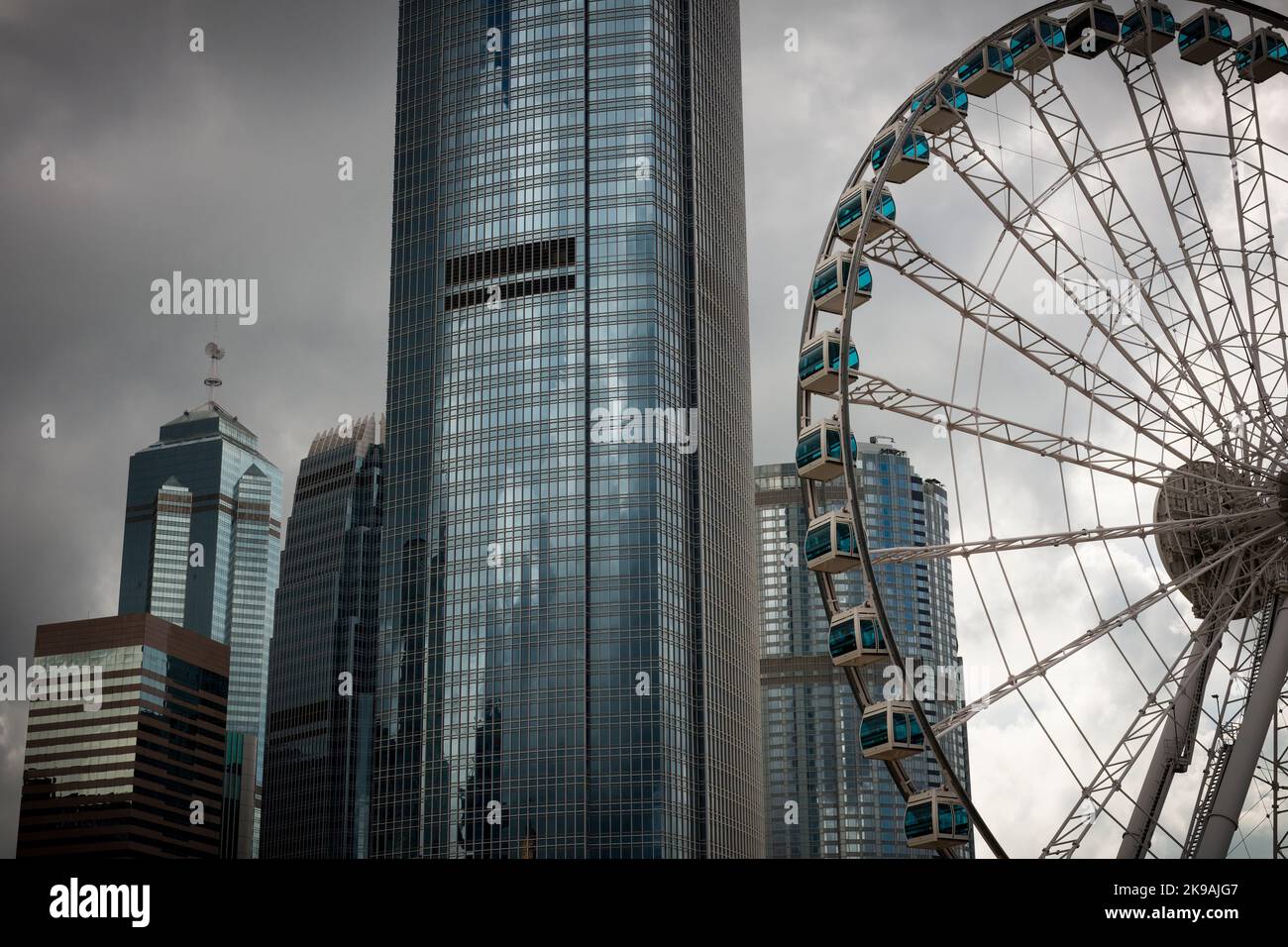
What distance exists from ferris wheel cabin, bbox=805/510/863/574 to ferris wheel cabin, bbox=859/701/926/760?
12.4ft

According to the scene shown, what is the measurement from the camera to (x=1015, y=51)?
48.0m

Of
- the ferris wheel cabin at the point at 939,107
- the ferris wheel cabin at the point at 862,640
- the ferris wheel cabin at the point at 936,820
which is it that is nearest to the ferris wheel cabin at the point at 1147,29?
the ferris wheel cabin at the point at 939,107

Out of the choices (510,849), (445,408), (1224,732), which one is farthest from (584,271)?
(1224,732)

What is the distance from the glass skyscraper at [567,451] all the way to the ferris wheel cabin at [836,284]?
99634 millimetres

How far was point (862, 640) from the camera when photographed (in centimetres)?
4266

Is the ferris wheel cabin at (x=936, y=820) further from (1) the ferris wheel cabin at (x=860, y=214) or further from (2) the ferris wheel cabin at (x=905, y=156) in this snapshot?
(2) the ferris wheel cabin at (x=905, y=156)

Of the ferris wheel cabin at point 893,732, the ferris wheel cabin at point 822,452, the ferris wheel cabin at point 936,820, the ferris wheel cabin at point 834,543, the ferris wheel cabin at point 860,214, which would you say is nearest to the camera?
the ferris wheel cabin at point 936,820

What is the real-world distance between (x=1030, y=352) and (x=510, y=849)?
104191 millimetres

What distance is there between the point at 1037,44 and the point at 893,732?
20259 mm

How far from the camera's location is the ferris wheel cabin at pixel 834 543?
4344 cm

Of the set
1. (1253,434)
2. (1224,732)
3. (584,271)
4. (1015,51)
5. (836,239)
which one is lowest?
(1224,732)

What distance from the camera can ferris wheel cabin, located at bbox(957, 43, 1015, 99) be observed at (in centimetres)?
4800
